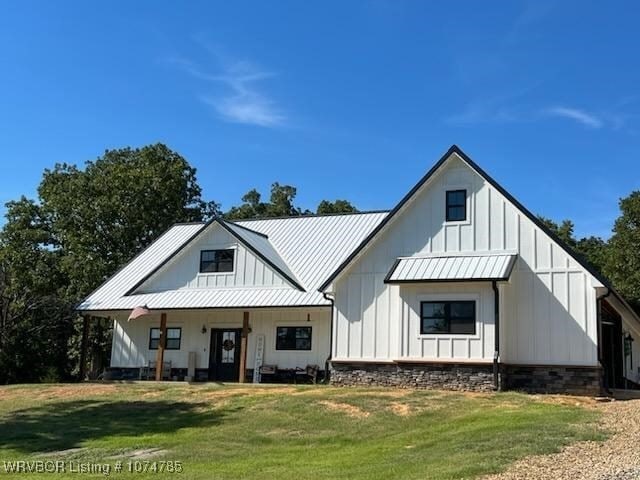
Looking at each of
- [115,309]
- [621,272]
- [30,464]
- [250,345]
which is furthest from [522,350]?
[621,272]

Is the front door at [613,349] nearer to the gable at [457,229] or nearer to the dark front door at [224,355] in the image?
the gable at [457,229]

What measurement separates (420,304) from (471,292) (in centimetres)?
155

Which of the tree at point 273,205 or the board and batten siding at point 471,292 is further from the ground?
the tree at point 273,205

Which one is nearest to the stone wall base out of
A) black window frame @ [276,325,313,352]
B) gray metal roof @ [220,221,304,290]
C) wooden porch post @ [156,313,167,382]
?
black window frame @ [276,325,313,352]

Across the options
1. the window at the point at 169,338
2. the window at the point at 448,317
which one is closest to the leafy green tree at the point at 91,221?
the window at the point at 169,338

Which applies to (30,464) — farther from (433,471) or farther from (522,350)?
(522,350)

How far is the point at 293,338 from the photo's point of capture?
2703 centimetres

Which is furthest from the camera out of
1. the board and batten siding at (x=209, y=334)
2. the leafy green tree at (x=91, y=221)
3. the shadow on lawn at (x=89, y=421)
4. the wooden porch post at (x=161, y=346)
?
the leafy green tree at (x=91, y=221)

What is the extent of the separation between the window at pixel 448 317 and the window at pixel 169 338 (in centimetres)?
1101

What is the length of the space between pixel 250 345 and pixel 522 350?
10.2 metres

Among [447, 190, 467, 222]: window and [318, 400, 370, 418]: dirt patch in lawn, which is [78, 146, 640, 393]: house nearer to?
[447, 190, 467, 222]: window

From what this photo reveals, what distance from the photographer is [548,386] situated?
21141 millimetres

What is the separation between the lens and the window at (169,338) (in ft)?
95.3

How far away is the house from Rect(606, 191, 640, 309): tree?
958 cm
